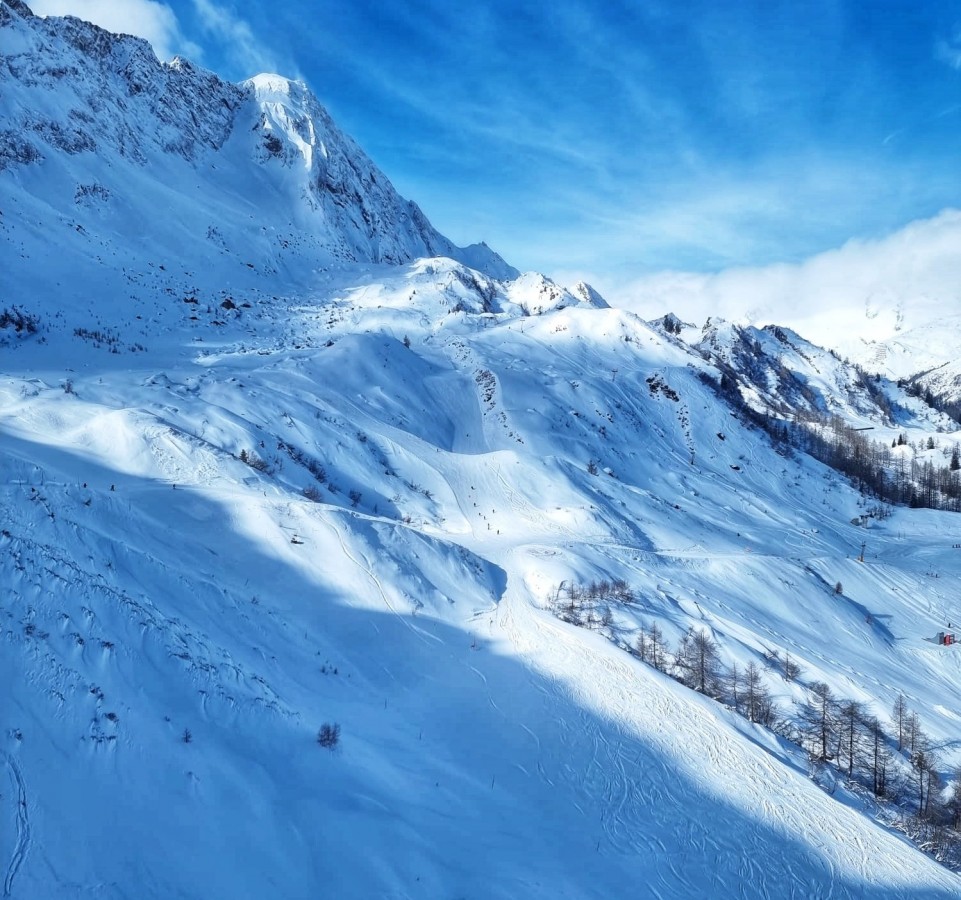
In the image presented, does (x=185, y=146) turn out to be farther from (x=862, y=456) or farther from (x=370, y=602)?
(x=862, y=456)

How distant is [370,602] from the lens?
21.3 m

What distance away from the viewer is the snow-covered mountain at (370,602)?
10148mm

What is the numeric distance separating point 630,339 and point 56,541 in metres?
86.6

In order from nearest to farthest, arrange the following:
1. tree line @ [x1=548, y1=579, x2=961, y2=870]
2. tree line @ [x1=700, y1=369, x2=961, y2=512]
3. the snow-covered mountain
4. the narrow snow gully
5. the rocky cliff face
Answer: the narrow snow gully, the snow-covered mountain, tree line @ [x1=548, y1=579, x2=961, y2=870], the rocky cliff face, tree line @ [x1=700, y1=369, x2=961, y2=512]

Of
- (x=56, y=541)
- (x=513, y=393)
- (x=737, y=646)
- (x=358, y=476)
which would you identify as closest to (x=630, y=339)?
(x=513, y=393)

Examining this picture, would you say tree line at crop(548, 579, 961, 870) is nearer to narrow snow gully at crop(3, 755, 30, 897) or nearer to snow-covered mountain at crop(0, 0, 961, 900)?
snow-covered mountain at crop(0, 0, 961, 900)

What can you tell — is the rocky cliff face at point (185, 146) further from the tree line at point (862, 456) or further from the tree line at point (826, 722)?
the tree line at point (826, 722)

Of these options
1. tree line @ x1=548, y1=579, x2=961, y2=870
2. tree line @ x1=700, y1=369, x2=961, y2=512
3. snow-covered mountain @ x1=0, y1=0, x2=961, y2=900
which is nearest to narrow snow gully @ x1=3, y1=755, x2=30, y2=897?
snow-covered mountain @ x1=0, y1=0, x2=961, y2=900

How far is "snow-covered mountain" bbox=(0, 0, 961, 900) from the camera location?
33.3 feet

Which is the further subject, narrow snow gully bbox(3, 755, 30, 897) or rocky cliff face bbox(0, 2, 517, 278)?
rocky cliff face bbox(0, 2, 517, 278)

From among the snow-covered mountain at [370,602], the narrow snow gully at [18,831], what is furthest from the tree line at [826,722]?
the narrow snow gully at [18,831]

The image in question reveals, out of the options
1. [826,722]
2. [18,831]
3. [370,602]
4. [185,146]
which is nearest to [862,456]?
[826,722]

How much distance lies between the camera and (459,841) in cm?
1124

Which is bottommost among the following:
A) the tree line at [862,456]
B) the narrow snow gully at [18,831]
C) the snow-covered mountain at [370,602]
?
the narrow snow gully at [18,831]
